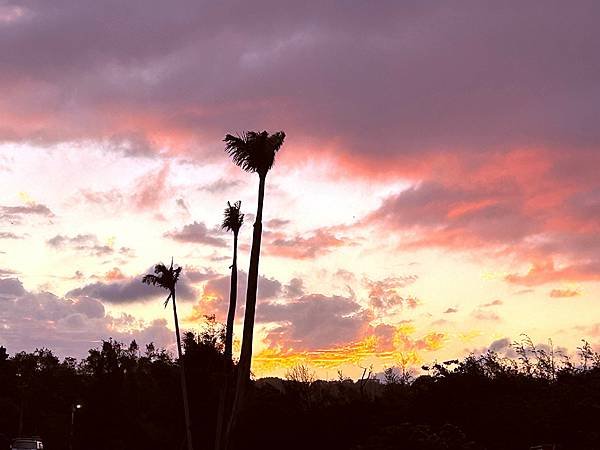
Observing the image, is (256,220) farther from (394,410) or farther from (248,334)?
(394,410)

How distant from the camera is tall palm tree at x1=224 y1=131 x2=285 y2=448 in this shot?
88.0 feet

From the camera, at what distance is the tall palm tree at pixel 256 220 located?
26828 millimetres

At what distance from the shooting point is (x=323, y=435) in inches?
1533

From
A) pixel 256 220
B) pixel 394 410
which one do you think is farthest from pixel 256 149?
pixel 394 410

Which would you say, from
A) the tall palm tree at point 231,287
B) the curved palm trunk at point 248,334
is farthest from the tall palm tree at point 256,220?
the tall palm tree at point 231,287

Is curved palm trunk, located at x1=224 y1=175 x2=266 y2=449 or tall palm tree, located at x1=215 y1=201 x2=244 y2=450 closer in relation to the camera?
curved palm trunk, located at x1=224 y1=175 x2=266 y2=449

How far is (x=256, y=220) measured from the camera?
92.7ft

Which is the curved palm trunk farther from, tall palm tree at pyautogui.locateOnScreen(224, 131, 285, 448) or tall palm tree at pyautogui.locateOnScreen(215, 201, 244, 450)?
tall palm tree at pyautogui.locateOnScreen(215, 201, 244, 450)

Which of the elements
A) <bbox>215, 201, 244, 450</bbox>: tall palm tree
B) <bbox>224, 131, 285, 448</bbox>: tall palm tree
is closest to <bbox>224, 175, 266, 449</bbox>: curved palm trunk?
<bbox>224, 131, 285, 448</bbox>: tall palm tree

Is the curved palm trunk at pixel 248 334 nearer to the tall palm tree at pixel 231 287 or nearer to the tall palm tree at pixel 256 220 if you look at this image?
the tall palm tree at pixel 256 220

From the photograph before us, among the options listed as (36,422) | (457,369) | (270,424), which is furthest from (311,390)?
(36,422)

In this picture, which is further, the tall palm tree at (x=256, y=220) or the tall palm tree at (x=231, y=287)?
the tall palm tree at (x=231, y=287)

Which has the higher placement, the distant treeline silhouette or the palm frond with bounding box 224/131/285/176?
the palm frond with bounding box 224/131/285/176

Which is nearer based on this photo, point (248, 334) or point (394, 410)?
point (248, 334)
